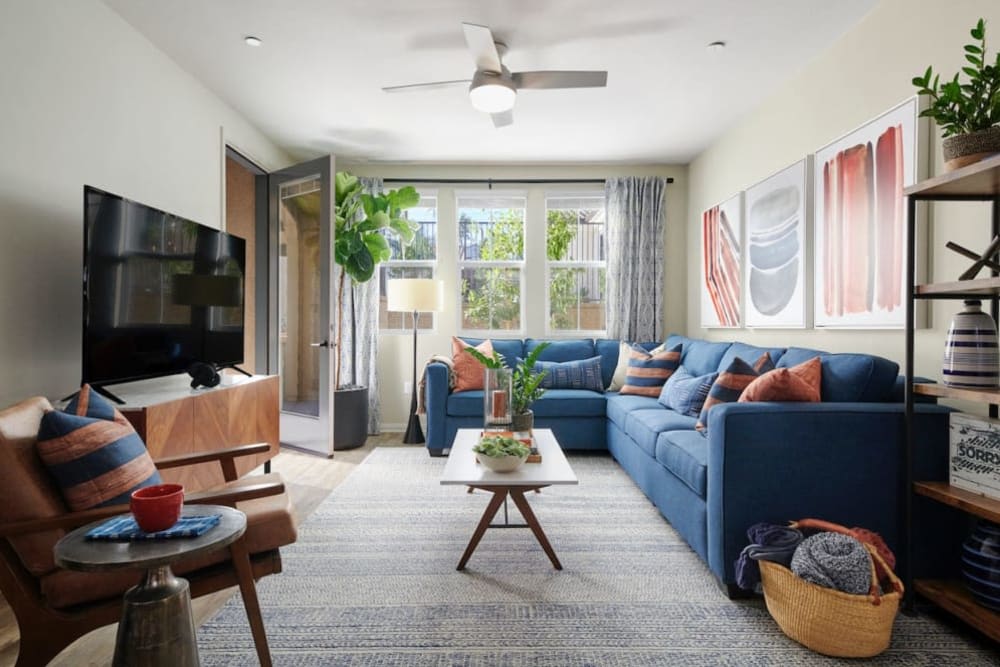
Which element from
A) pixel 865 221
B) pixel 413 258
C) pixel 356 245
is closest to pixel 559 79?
pixel 865 221

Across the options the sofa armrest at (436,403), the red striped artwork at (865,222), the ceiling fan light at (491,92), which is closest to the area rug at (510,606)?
the sofa armrest at (436,403)

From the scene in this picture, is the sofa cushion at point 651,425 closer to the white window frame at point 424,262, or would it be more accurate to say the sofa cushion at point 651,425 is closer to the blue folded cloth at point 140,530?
the blue folded cloth at point 140,530

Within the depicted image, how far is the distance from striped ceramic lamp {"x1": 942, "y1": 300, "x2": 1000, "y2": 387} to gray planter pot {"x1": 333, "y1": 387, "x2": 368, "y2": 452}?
3.87 m

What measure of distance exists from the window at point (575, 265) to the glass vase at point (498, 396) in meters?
2.45

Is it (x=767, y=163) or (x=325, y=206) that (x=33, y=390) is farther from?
(x=767, y=163)

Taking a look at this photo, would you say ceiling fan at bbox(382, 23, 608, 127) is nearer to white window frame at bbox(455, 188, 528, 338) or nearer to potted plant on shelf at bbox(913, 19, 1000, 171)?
potted plant on shelf at bbox(913, 19, 1000, 171)

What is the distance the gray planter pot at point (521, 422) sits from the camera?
2980 millimetres

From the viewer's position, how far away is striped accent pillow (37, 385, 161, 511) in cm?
148

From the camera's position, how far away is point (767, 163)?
3.70 meters

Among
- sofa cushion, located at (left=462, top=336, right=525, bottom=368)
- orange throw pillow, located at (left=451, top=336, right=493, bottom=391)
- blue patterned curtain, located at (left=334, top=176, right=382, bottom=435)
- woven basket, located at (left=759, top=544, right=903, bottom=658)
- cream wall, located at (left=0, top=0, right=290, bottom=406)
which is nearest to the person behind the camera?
woven basket, located at (left=759, top=544, right=903, bottom=658)

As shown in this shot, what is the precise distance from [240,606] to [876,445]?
246 centimetres

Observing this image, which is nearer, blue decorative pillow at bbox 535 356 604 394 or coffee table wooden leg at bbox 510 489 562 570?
coffee table wooden leg at bbox 510 489 562 570

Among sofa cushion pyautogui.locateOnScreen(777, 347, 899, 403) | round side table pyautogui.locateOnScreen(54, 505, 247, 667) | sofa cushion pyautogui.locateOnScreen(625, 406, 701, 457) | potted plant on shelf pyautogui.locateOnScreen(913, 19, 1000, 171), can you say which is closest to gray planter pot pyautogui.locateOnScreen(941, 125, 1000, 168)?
potted plant on shelf pyautogui.locateOnScreen(913, 19, 1000, 171)

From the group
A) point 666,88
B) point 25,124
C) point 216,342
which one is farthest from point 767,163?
point 25,124
